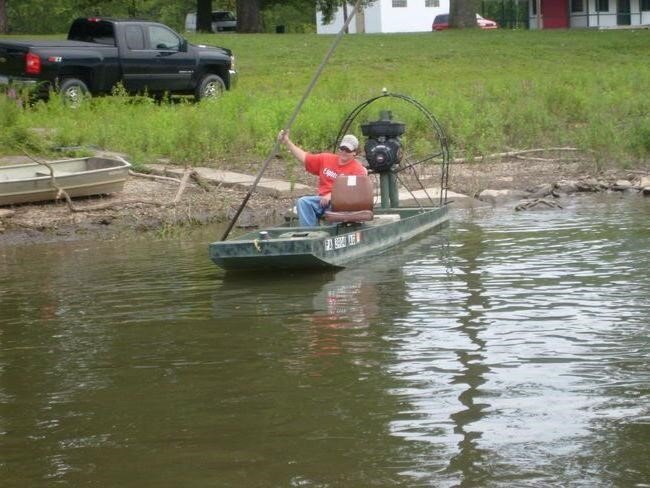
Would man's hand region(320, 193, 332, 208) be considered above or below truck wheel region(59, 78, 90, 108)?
below

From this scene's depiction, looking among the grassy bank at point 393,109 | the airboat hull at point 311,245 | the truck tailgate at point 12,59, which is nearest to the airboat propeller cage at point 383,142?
the airboat hull at point 311,245

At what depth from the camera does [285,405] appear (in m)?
9.10

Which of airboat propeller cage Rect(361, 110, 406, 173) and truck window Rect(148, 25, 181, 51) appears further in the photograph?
truck window Rect(148, 25, 181, 51)

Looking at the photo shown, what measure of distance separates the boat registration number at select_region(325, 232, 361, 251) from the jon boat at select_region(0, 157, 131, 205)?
547 centimetres

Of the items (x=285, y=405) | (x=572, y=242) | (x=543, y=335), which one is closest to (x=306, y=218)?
(x=572, y=242)

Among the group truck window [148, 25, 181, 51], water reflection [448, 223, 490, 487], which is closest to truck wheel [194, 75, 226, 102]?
truck window [148, 25, 181, 51]

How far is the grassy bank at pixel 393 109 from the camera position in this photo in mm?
23203

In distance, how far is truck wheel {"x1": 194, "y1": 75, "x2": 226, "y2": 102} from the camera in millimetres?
29964

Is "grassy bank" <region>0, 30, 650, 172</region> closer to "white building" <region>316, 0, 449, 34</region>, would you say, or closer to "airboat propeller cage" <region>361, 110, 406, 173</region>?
"airboat propeller cage" <region>361, 110, 406, 173</region>

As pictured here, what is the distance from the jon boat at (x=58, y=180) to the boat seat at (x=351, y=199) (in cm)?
527

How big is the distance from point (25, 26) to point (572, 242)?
6122cm

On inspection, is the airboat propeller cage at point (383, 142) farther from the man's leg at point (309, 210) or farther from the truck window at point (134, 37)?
the truck window at point (134, 37)

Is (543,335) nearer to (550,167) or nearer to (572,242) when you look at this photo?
(572,242)

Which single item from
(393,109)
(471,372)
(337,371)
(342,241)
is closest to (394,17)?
(393,109)
